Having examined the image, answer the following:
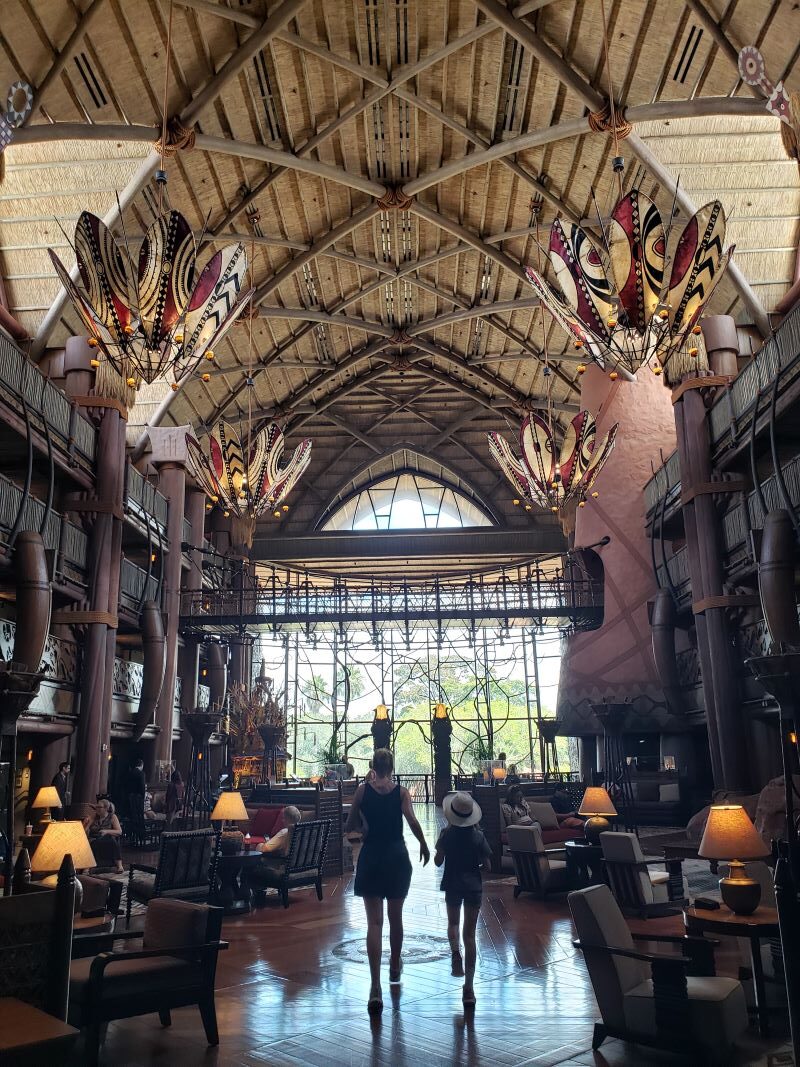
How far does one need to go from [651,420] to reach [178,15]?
1350 cm

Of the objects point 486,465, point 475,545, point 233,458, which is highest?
point 486,465

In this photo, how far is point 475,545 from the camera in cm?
2998

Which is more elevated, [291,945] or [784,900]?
[784,900]

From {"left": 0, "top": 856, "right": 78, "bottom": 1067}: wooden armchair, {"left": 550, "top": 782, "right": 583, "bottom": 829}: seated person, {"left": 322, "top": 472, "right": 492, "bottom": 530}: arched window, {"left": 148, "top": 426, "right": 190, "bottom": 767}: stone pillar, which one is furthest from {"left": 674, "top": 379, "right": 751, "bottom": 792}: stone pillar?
{"left": 322, "top": 472, "right": 492, "bottom": 530}: arched window

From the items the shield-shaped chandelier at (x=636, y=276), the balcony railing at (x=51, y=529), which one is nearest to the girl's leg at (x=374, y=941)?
the shield-shaped chandelier at (x=636, y=276)

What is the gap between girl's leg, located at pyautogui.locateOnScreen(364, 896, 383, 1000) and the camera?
4.72 meters

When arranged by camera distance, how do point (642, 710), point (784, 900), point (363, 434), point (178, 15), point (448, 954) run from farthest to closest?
point (363, 434)
point (642, 710)
point (178, 15)
point (448, 954)
point (784, 900)

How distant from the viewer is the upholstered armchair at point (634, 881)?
7402 mm

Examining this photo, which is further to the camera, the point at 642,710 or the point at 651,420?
the point at 651,420

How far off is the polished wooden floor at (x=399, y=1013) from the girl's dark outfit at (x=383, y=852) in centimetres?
65

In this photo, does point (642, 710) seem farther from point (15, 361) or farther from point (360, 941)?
point (15, 361)

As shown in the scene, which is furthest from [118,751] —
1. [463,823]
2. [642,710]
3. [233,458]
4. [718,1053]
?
[718,1053]

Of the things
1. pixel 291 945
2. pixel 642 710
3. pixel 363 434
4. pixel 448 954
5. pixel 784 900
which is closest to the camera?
pixel 784 900

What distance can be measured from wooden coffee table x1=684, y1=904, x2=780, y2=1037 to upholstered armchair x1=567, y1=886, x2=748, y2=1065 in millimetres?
281
